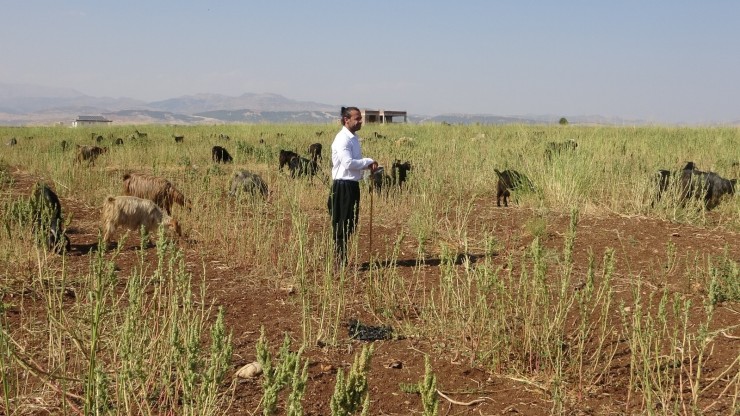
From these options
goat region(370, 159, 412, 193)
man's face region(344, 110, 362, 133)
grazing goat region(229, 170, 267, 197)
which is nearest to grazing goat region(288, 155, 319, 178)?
grazing goat region(229, 170, 267, 197)

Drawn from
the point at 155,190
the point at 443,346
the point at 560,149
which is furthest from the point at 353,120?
the point at 560,149

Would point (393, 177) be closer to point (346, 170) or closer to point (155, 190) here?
point (155, 190)

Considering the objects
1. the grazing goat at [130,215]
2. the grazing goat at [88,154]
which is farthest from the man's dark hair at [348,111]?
the grazing goat at [88,154]

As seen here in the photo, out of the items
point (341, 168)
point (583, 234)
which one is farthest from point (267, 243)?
point (583, 234)

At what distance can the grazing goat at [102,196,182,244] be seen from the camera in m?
7.73

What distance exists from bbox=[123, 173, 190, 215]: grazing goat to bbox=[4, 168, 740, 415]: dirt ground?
2.51 ft

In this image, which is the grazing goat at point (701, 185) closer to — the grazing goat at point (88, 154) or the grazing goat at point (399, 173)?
the grazing goat at point (399, 173)

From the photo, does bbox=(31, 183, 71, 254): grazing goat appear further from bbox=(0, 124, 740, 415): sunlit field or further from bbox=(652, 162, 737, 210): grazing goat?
bbox=(652, 162, 737, 210): grazing goat

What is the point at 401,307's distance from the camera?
5.19m

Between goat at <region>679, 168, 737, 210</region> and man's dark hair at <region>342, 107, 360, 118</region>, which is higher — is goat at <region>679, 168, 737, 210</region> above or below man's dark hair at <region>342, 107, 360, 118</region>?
below

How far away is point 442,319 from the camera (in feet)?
15.3

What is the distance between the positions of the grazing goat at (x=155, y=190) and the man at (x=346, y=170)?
3302mm

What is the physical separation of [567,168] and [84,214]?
7106mm

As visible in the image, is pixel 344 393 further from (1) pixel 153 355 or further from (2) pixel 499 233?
(2) pixel 499 233
